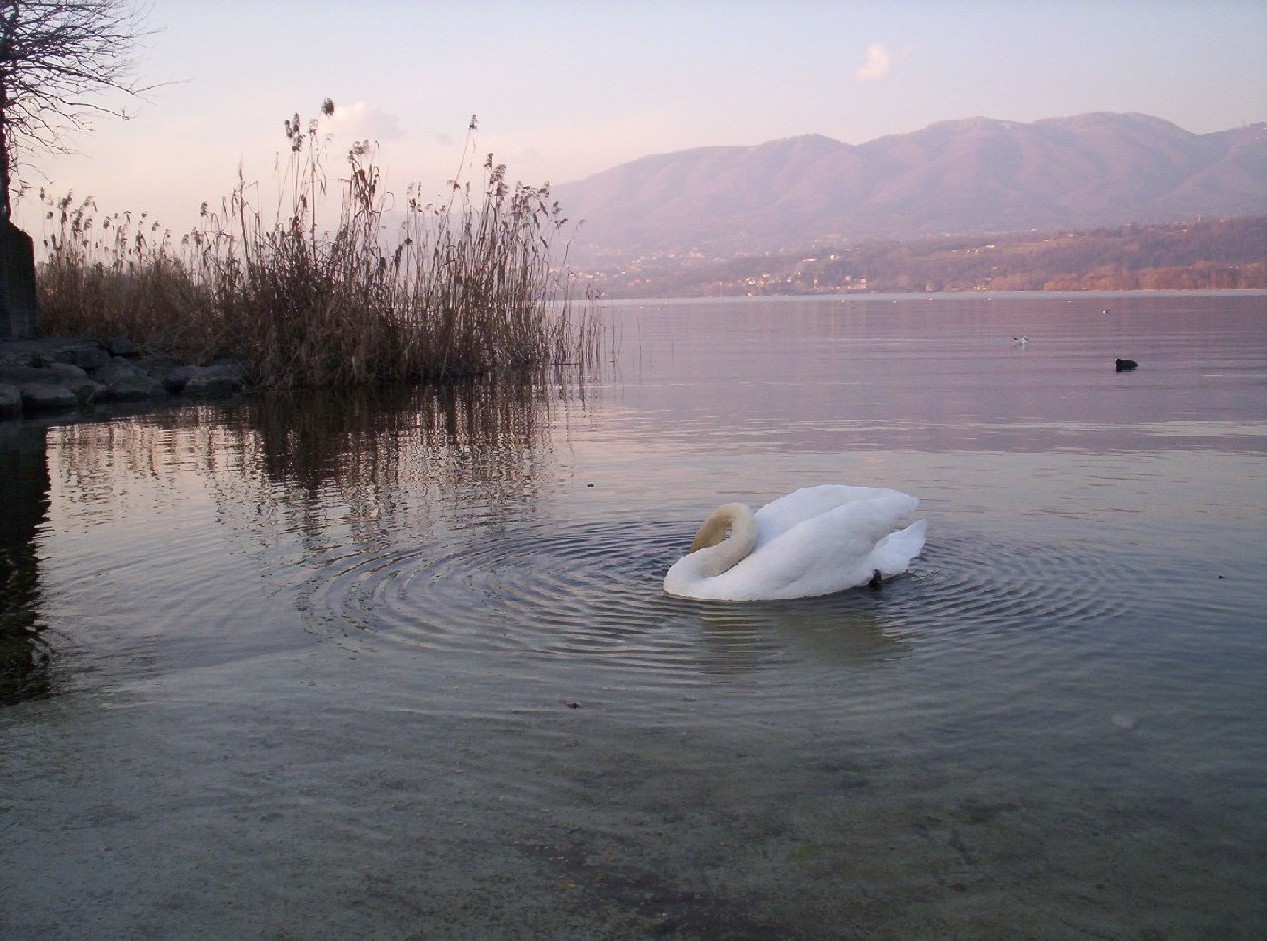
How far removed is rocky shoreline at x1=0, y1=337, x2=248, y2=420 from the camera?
18.4 meters

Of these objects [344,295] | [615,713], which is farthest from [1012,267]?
[615,713]

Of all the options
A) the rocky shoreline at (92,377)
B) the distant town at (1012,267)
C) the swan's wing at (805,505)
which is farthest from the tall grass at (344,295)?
the distant town at (1012,267)

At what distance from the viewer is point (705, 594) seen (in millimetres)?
6738

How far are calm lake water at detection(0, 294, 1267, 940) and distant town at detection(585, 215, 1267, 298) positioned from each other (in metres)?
92.9

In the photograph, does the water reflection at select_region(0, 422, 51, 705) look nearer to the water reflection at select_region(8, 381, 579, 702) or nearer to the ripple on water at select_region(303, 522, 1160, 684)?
the water reflection at select_region(8, 381, 579, 702)

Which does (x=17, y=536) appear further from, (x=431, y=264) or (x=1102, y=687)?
(x=431, y=264)

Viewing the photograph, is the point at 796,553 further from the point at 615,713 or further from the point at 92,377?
the point at 92,377

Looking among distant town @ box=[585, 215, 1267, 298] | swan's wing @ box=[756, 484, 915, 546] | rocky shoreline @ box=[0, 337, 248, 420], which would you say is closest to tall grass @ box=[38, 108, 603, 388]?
rocky shoreline @ box=[0, 337, 248, 420]

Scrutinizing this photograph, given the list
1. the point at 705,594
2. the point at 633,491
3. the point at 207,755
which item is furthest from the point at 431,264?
the point at 207,755

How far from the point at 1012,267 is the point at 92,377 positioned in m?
129

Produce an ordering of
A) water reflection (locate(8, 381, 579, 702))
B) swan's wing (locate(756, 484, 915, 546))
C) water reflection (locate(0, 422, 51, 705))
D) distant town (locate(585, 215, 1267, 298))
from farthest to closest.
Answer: distant town (locate(585, 215, 1267, 298))
swan's wing (locate(756, 484, 915, 546))
water reflection (locate(8, 381, 579, 702))
water reflection (locate(0, 422, 51, 705))

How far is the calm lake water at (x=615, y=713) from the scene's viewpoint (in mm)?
3512

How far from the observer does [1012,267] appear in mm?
137250

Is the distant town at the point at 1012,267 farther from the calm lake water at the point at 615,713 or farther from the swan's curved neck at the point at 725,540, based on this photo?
the swan's curved neck at the point at 725,540
